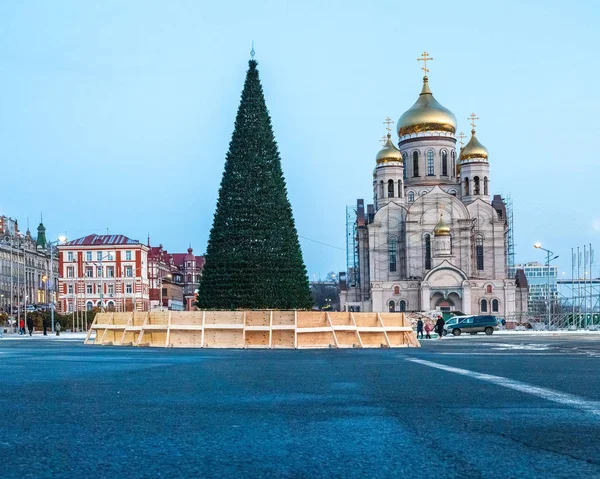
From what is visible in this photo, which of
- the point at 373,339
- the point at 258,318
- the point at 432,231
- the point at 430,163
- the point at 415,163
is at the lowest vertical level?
the point at 373,339

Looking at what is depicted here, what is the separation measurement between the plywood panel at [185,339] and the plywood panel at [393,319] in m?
6.71

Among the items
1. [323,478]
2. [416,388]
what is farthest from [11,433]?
[416,388]

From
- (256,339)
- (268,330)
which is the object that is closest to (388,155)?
(256,339)

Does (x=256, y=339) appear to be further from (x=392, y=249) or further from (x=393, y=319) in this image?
(x=392, y=249)

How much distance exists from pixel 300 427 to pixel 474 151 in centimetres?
8917

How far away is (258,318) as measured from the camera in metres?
31.0

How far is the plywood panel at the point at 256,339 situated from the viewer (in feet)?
101

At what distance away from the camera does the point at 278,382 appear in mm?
11203

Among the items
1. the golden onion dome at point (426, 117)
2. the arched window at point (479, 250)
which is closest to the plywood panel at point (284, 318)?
the arched window at point (479, 250)

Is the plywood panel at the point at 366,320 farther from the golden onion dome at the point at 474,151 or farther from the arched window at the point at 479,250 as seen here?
the golden onion dome at the point at 474,151

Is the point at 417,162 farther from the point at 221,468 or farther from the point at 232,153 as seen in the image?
the point at 221,468

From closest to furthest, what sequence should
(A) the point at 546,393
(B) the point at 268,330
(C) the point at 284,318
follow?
(A) the point at 546,393 → (B) the point at 268,330 → (C) the point at 284,318

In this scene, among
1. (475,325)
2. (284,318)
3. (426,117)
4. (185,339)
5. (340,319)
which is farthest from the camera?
(426,117)

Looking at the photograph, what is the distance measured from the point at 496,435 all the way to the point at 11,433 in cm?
330
